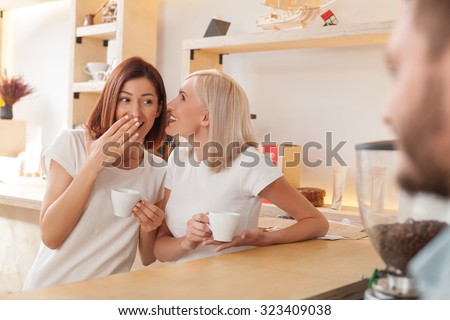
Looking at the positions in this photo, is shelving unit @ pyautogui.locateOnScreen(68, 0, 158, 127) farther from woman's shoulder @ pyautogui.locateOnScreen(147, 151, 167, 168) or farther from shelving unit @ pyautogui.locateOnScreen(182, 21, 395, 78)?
woman's shoulder @ pyautogui.locateOnScreen(147, 151, 167, 168)

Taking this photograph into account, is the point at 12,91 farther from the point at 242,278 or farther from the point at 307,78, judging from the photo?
the point at 242,278

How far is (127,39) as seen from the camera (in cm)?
403

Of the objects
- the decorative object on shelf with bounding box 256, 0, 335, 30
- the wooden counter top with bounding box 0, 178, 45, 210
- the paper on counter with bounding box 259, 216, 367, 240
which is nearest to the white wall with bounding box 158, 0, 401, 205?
the decorative object on shelf with bounding box 256, 0, 335, 30

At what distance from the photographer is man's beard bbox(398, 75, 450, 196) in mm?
611

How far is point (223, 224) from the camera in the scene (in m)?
1.54

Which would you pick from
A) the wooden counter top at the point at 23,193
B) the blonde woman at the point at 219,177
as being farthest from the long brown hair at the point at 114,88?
the wooden counter top at the point at 23,193

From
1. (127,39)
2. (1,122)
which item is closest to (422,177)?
(127,39)

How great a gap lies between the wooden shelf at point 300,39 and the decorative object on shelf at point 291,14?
7 centimetres

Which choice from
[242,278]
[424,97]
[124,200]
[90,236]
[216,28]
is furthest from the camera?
[216,28]

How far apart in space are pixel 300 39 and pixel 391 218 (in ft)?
7.00

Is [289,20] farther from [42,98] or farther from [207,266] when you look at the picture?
[42,98]

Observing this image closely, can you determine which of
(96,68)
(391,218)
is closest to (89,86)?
(96,68)

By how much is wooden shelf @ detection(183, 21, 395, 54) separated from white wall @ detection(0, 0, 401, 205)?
0.50 feet

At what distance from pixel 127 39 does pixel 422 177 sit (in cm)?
360
